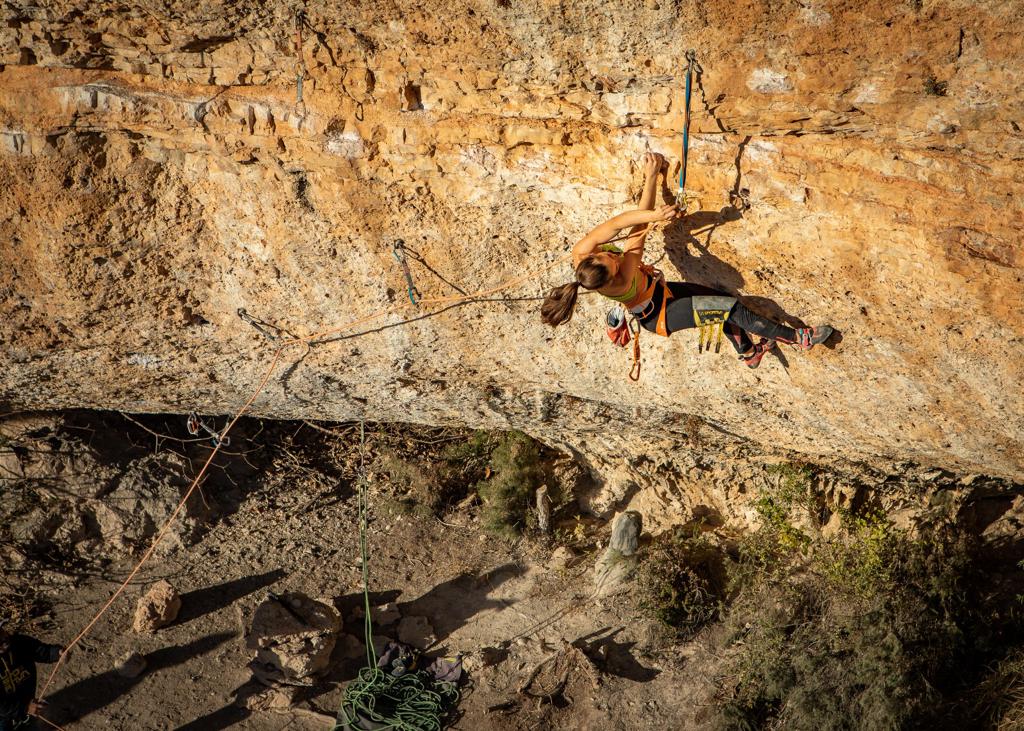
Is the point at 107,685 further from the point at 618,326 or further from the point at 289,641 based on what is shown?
the point at 618,326

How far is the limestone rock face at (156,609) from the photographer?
698 cm

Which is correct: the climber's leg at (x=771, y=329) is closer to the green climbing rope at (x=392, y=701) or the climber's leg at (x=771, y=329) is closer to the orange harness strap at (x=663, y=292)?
the orange harness strap at (x=663, y=292)

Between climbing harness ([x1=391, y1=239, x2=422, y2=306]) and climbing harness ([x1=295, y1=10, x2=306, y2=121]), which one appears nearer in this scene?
climbing harness ([x1=295, y1=10, x2=306, y2=121])

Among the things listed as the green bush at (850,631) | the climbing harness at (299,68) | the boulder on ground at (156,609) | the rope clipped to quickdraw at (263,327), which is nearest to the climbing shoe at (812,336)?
the green bush at (850,631)

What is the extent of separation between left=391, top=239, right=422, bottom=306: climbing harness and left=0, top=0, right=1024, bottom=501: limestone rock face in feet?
0.12

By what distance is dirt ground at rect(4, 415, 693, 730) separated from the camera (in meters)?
6.47

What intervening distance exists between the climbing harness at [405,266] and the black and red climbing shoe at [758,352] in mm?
2153

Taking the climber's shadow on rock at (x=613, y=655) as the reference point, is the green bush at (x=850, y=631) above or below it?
above

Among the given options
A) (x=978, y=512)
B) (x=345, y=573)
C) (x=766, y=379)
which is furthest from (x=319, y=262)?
(x=978, y=512)

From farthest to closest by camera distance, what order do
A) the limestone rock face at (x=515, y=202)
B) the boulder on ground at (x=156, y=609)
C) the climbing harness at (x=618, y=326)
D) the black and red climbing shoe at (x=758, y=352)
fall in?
the boulder on ground at (x=156, y=609) < the climbing harness at (x=618, y=326) < the black and red climbing shoe at (x=758, y=352) < the limestone rock face at (x=515, y=202)

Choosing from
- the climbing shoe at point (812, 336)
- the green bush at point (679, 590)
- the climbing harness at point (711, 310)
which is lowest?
the green bush at point (679, 590)

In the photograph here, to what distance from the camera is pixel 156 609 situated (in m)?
6.99

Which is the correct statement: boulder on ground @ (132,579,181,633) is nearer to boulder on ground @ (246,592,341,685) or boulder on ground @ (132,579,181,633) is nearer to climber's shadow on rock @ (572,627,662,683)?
boulder on ground @ (246,592,341,685)

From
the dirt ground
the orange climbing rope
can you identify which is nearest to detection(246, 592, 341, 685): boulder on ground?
the dirt ground
